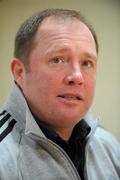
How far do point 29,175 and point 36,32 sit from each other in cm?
48

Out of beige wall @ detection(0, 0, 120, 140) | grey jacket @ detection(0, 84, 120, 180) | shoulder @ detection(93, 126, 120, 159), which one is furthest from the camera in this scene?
beige wall @ detection(0, 0, 120, 140)

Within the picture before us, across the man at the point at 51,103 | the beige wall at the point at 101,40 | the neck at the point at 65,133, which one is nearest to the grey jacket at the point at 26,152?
the man at the point at 51,103

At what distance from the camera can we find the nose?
0.98m

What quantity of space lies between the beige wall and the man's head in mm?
1676

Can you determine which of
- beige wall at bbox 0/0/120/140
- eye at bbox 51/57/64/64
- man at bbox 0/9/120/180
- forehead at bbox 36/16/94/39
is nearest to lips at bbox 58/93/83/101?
man at bbox 0/9/120/180

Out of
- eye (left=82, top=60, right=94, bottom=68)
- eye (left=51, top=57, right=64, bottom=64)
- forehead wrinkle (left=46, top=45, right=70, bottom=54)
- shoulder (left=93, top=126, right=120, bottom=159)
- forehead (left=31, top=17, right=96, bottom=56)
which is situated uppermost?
forehead (left=31, top=17, right=96, bottom=56)

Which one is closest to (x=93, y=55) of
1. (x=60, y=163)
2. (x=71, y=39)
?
(x=71, y=39)

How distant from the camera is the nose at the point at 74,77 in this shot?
3.23 feet

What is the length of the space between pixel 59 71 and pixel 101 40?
191 centimetres

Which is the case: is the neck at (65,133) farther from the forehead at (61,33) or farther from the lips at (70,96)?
the forehead at (61,33)

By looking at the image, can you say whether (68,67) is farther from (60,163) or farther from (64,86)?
(60,163)

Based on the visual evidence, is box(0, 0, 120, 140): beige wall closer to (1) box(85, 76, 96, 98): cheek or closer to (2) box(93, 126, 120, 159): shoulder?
(2) box(93, 126, 120, 159): shoulder

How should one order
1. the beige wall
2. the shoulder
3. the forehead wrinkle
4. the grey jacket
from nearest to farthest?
the grey jacket → the forehead wrinkle → the shoulder → the beige wall

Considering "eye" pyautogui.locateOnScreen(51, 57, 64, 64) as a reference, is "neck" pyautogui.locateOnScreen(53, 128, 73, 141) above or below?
below
